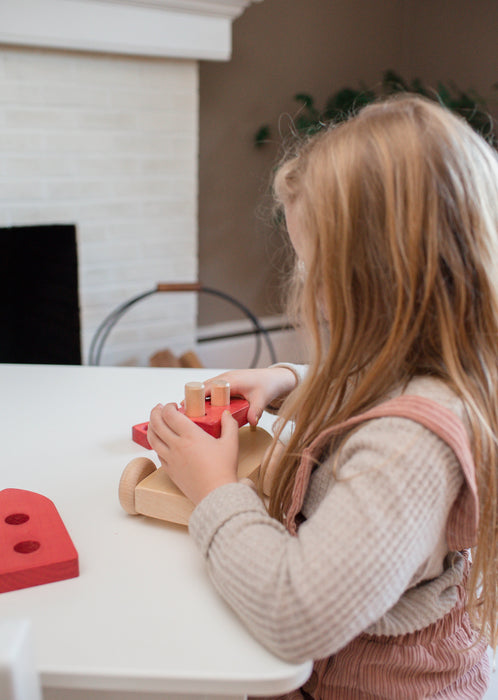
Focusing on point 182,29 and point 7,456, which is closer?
point 7,456

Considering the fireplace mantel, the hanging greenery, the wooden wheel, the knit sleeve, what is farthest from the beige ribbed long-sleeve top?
the hanging greenery

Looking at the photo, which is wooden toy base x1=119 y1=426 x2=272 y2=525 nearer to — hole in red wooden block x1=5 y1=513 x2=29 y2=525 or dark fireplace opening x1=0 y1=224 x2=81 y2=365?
hole in red wooden block x1=5 y1=513 x2=29 y2=525

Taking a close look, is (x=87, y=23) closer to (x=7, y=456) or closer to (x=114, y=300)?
(x=114, y=300)

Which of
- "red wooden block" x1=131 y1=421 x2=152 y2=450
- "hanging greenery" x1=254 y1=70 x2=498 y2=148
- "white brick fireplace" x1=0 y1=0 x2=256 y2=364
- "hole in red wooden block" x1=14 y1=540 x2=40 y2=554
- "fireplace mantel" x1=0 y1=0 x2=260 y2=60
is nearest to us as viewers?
"hole in red wooden block" x1=14 y1=540 x2=40 y2=554

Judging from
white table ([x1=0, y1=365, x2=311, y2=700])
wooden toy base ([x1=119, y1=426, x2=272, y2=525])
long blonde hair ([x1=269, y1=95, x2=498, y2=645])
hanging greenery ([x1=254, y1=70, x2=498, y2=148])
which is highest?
hanging greenery ([x1=254, y1=70, x2=498, y2=148])

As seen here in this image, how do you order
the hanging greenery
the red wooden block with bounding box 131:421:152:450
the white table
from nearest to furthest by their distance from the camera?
the white table, the red wooden block with bounding box 131:421:152:450, the hanging greenery

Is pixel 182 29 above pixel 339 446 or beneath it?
above

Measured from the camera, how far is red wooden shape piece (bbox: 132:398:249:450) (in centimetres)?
75

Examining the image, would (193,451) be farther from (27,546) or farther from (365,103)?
(365,103)

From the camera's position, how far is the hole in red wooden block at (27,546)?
632 mm

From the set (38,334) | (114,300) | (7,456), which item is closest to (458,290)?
(7,456)

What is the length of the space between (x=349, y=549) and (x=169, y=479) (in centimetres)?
26

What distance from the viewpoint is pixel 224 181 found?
285cm

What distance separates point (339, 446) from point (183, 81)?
6.40ft
